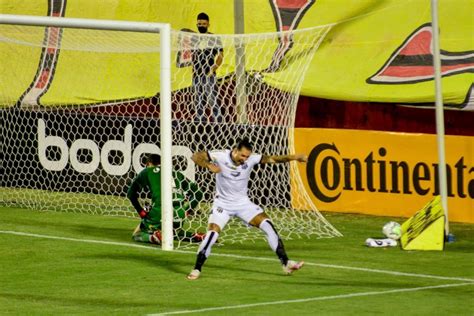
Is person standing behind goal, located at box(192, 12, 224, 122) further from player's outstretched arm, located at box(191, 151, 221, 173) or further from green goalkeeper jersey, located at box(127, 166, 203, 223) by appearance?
player's outstretched arm, located at box(191, 151, 221, 173)

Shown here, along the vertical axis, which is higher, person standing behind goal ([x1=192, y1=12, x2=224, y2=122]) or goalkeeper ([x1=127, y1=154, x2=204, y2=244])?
person standing behind goal ([x1=192, y1=12, x2=224, y2=122])

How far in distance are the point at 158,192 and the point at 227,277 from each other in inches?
134

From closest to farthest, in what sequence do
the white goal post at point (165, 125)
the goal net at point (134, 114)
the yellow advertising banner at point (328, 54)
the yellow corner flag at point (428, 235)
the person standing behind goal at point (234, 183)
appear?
the person standing behind goal at point (234, 183), the white goal post at point (165, 125), the yellow corner flag at point (428, 235), the goal net at point (134, 114), the yellow advertising banner at point (328, 54)

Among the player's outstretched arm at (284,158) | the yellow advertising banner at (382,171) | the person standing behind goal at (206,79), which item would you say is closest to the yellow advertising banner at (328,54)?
the person standing behind goal at (206,79)

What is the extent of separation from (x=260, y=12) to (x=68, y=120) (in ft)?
13.5

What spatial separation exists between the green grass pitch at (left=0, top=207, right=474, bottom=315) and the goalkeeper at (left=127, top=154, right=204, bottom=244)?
32cm

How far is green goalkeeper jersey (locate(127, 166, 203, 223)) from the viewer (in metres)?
19.2

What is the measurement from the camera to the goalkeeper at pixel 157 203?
19.2 m

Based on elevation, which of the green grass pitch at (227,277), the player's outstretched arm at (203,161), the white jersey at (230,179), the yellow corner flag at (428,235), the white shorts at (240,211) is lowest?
the green grass pitch at (227,277)

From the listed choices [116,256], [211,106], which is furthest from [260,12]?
[116,256]

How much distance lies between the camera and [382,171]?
73.2 ft

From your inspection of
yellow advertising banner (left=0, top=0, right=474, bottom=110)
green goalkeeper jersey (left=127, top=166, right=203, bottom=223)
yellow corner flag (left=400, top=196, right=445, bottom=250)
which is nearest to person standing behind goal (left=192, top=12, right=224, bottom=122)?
yellow advertising banner (left=0, top=0, right=474, bottom=110)

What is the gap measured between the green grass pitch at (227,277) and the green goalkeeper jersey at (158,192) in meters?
0.56

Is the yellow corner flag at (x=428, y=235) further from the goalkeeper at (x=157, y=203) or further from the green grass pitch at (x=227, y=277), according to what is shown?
the goalkeeper at (x=157, y=203)
